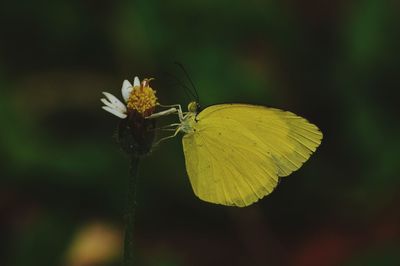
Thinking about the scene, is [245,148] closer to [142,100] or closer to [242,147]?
[242,147]

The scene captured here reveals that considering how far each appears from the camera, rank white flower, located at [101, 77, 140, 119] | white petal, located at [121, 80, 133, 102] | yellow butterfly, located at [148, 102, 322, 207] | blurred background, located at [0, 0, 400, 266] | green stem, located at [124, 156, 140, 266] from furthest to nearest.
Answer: blurred background, located at [0, 0, 400, 266] → yellow butterfly, located at [148, 102, 322, 207] → white petal, located at [121, 80, 133, 102] → white flower, located at [101, 77, 140, 119] → green stem, located at [124, 156, 140, 266]

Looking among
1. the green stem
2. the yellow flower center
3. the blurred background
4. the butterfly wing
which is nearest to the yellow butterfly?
the butterfly wing

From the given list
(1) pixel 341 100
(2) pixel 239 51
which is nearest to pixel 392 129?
(1) pixel 341 100

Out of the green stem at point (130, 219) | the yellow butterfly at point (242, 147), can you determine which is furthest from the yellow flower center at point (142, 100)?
the green stem at point (130, 219)

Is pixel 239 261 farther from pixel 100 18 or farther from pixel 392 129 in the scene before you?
pixel 100 18

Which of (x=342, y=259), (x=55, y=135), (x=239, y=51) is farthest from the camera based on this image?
(x=239, y=51)

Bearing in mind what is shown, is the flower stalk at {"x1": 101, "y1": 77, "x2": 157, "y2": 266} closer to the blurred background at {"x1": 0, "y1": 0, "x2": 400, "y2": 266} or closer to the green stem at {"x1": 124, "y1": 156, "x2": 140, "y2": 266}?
the green stem at {"x1": 124, "y1": 156, "x2": 140, "y2": 266}

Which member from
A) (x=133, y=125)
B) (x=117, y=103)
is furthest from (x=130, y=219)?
(x=117, y=103)
